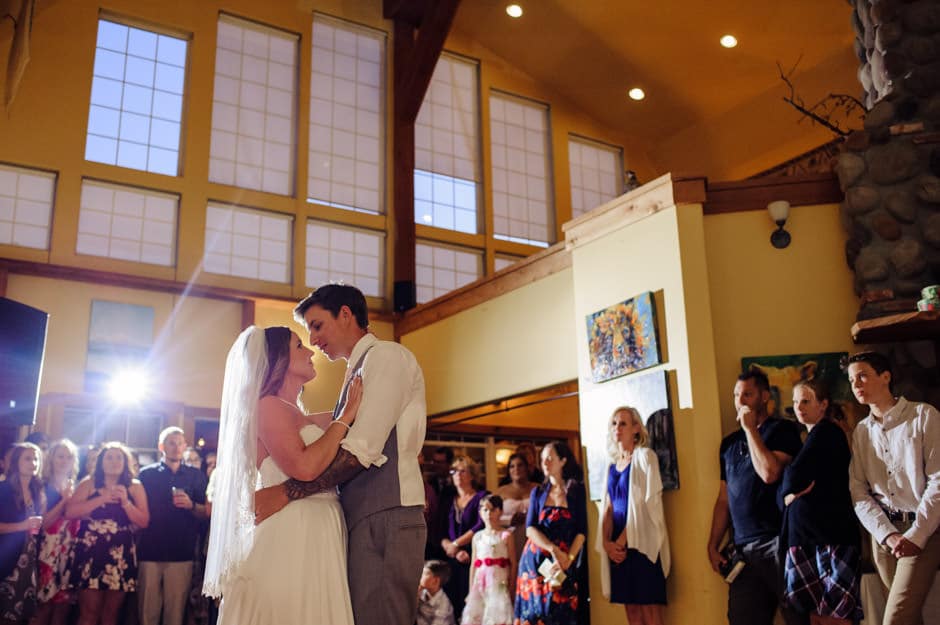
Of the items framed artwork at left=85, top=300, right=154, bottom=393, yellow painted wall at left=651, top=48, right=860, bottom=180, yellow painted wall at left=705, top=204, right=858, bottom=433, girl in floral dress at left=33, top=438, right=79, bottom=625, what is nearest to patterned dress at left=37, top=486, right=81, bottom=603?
girl in floral dress at left=33, top=438, right=79, bottom=625

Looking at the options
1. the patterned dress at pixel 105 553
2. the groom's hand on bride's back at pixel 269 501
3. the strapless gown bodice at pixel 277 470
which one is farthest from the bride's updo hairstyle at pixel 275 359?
the patterned dress at pixel 105 553

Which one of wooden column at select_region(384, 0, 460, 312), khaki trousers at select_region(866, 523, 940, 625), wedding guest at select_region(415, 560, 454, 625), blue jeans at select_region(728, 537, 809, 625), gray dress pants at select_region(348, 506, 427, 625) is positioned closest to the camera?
gray dress pants at select_region(348, 506, 427, 625)

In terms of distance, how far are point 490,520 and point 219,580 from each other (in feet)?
13.1

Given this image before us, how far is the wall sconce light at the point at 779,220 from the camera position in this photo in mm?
5426

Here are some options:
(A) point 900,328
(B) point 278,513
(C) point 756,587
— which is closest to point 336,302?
(B) point 278,513

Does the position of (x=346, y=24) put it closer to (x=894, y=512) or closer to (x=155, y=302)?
(x=155, y=302)

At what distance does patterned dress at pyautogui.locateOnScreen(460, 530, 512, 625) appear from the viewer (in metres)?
5.95

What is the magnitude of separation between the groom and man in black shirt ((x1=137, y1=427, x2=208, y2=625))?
12.4 ft

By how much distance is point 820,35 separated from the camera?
9.22 metres

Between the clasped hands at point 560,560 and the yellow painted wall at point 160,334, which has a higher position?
the yellow painted wall at point 160,334

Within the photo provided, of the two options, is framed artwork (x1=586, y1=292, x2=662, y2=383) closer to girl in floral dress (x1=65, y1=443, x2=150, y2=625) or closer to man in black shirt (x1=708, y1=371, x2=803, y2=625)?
man in black shirt (x1=708, y1=371, x2=803, y2=625)

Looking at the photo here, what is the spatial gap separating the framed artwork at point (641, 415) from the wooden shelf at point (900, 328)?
3.69 feet

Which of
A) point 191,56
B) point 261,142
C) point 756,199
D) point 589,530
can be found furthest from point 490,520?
point 191,56

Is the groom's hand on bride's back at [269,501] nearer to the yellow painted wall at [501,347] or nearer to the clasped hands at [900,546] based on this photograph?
the clasped hands at [900,546]
